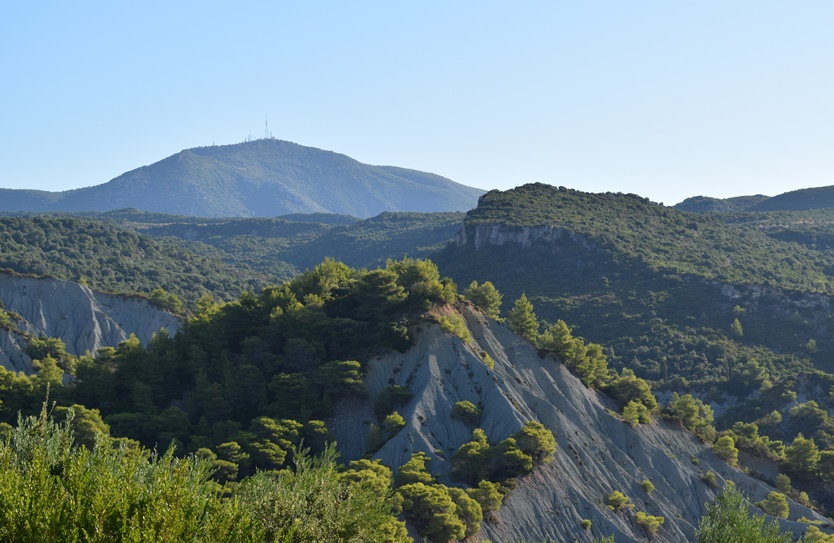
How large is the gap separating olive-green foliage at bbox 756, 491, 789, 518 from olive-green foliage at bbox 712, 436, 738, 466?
605 cm

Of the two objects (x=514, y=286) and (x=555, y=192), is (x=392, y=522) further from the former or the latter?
(x=555, y=192)

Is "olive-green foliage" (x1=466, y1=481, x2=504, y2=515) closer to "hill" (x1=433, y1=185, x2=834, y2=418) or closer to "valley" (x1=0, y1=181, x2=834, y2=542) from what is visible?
"valley" (x1=0, y1=181, x2=834, y2=542)

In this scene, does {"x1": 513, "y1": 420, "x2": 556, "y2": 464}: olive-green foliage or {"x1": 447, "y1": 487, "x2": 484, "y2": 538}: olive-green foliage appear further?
{"x1": 513, "y1": 420, "x2": 556, "y2": 464}: olive-green foliage

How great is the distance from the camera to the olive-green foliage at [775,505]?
6044cm

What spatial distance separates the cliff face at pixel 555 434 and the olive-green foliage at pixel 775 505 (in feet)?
3.19

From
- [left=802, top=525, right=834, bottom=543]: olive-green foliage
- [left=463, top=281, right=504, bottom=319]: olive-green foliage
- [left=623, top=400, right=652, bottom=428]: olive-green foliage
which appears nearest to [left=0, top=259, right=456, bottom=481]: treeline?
[left=463, top=281, right=504, bottom=319]: olive-green foliage

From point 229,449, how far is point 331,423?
9.46 meters

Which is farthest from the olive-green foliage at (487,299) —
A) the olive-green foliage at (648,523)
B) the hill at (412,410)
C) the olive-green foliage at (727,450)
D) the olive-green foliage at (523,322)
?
the olive-green foliage at (648,523)

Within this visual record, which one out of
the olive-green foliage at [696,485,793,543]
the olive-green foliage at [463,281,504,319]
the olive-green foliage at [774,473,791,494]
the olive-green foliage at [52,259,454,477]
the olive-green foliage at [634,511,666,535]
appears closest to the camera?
the olive-green foliage at [696,485,793,543]

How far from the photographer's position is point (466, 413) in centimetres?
5838

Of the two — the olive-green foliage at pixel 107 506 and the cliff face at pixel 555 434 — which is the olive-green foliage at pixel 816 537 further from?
the olive-green foliage at pixel 107 506

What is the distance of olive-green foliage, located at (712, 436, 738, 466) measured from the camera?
6694 centimetres

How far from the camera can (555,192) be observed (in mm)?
161125

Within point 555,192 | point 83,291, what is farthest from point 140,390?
point 555,192
